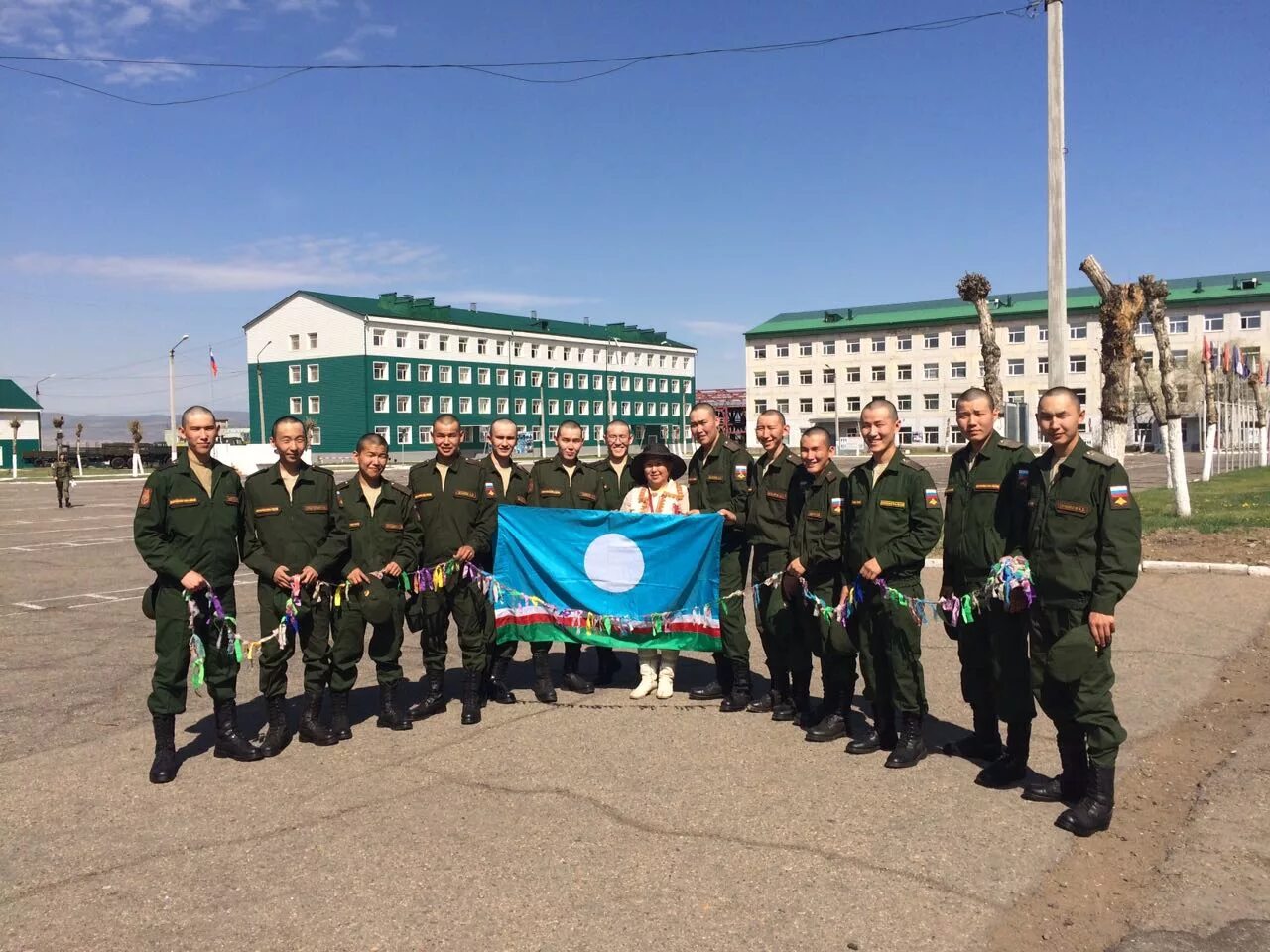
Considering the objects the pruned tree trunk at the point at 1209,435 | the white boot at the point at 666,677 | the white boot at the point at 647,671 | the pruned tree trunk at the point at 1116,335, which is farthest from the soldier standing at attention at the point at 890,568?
the pruned tree trunk at the point at 1209,435

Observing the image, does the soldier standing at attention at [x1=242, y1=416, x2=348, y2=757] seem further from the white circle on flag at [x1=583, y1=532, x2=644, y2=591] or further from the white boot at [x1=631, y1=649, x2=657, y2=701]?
the white boot at [x1=631, y1=649, x2=657, y2=701]

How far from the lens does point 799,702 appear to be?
7.18 m

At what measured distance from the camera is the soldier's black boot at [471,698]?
720cm

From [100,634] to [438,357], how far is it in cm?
8113

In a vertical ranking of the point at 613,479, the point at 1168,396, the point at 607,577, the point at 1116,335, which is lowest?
the point at 607,577

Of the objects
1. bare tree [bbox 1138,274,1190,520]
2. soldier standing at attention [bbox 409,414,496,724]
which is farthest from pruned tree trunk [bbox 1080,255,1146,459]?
soldier standing at attention [bbox 409,414,496,724]

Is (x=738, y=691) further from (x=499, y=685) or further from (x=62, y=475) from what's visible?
(x=62, y=475)

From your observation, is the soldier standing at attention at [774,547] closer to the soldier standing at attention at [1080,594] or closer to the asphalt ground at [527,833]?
the asphalt ground at [527,833]

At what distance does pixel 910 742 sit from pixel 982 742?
456 millimetres

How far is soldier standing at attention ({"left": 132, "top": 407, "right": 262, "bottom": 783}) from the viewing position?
612 centimetres

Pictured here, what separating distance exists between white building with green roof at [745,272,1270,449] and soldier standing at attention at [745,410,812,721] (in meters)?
77.5

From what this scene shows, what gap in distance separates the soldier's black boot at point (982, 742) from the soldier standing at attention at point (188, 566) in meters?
4.60

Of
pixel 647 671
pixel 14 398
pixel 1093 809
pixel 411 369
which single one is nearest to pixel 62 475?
pixel 647 671

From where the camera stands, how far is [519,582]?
26.1 ft
